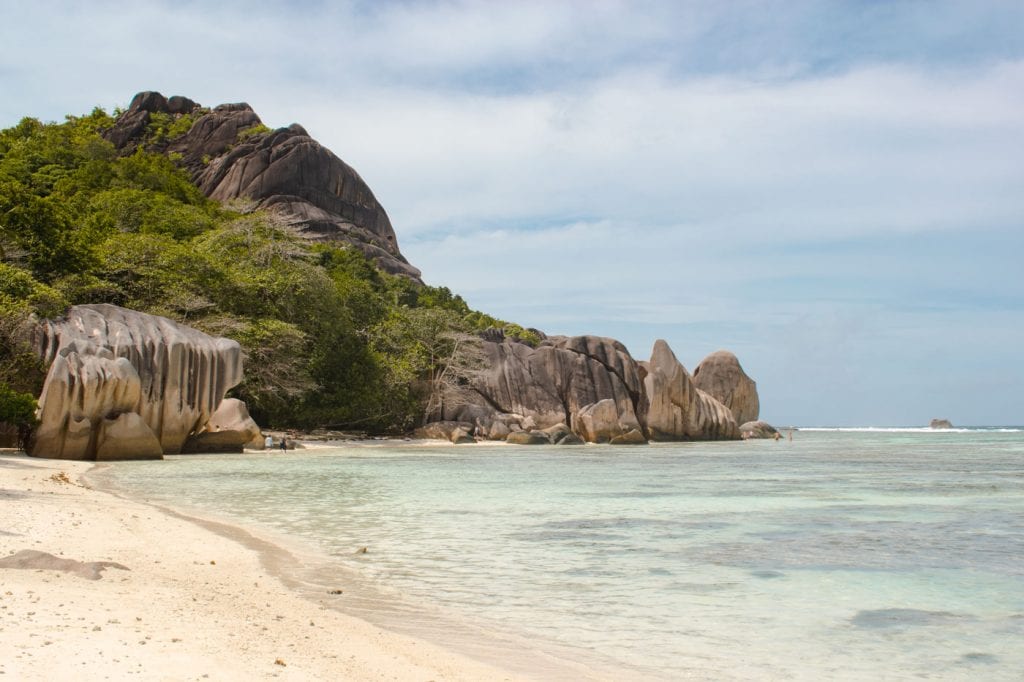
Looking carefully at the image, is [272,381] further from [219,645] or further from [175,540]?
[219,645]

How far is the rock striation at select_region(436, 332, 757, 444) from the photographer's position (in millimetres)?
40625

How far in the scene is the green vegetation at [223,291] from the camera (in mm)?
23844

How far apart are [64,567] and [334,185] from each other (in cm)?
5803

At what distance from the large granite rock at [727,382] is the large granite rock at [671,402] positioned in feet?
22.4

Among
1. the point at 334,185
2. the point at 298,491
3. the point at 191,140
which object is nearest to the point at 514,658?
the point at 298,491

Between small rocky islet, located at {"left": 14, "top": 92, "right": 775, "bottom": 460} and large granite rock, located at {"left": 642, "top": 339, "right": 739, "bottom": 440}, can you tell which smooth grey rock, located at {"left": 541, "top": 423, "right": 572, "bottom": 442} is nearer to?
small rocky islet, located at {"left": 14, "top": 92, "right": 775, "bottom": 460}

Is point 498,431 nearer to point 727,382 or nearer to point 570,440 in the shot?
point 570,440

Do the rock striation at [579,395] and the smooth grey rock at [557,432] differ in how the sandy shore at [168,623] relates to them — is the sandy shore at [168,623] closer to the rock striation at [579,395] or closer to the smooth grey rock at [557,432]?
the smooth grey rock at [557,432]

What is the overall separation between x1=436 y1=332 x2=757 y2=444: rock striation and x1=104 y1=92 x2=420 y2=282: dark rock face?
18.5 m

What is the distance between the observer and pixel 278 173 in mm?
57312

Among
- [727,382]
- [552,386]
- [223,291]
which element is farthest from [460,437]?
[727,382]

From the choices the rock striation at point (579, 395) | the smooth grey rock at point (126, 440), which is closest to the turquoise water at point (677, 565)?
the smooth grey rock at point (126, 440)

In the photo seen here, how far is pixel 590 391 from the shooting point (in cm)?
4231

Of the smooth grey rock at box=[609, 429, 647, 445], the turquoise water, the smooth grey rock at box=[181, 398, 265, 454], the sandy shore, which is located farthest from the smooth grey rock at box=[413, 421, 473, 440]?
the sandy shore
